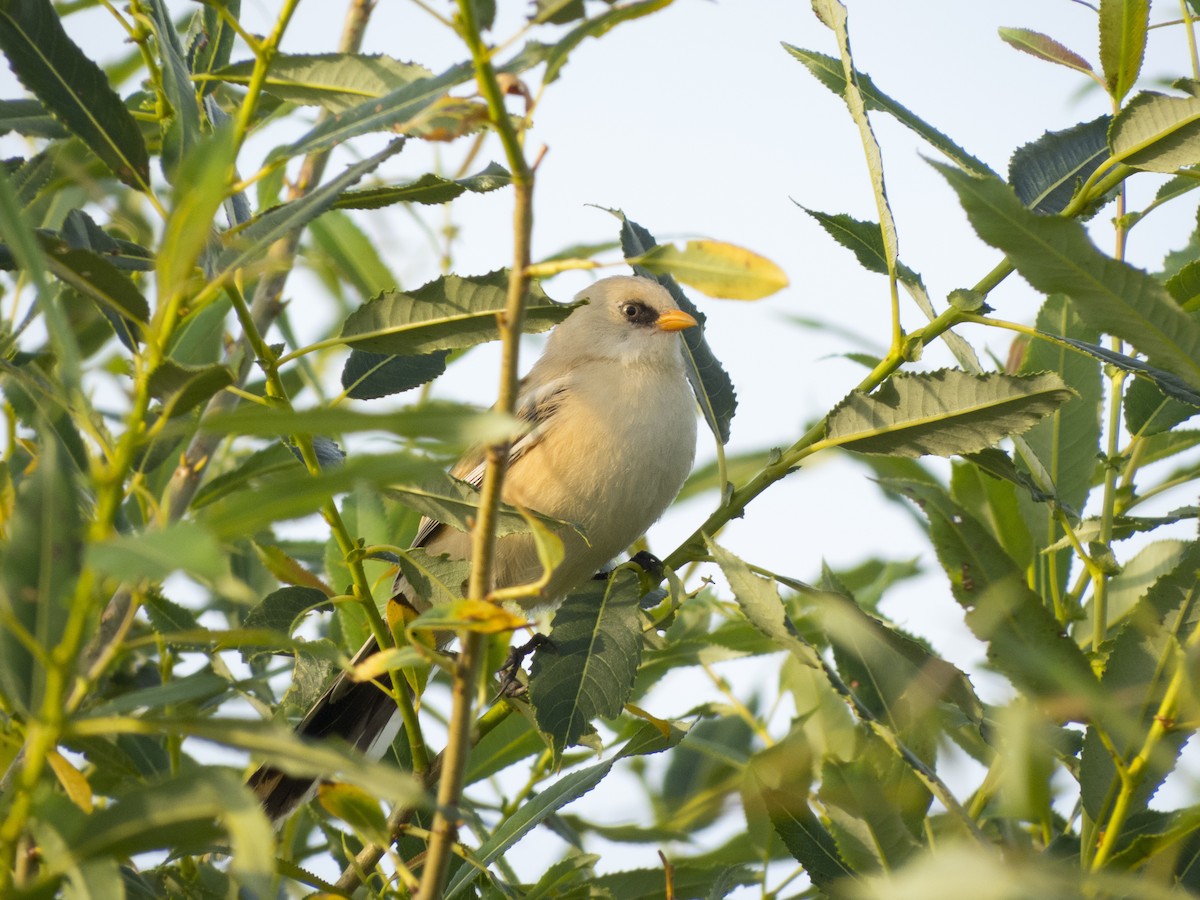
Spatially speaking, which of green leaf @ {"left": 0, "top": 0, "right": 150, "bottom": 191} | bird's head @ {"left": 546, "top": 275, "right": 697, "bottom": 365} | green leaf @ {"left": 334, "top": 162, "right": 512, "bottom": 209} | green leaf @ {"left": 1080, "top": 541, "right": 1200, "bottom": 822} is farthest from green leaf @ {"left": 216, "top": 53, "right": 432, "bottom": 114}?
bird's head @ {"left": 546, "top": 275, "right": 697, "bottom": 365}

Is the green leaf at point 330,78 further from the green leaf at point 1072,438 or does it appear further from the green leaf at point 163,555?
the green leaf at point 1072,438

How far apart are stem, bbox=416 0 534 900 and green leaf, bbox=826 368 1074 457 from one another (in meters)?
1.27

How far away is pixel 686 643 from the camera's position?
4441mm

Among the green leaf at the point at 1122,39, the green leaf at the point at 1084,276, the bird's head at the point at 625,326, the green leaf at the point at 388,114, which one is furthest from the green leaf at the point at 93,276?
the bird's head at the point at 625,326

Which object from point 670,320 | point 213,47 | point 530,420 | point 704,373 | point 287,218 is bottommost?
point 704,373

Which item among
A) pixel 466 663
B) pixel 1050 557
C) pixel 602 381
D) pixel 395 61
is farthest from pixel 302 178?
pixel 466 663

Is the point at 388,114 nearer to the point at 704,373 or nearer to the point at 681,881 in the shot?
the point at 704,373

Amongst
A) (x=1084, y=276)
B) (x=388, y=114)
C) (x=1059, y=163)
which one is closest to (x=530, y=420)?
(x=1059, y=163)

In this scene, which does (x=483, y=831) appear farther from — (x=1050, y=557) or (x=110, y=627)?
(x=1050, y=557)

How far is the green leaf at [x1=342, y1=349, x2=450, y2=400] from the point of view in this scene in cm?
316

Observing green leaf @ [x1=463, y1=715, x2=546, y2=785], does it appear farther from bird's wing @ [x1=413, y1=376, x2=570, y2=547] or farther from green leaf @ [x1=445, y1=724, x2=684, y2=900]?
bird's wing @ [x1=413, y1=376, x2=570, y2=547]

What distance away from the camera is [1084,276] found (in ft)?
7.63

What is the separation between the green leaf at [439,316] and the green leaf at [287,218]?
38 cm

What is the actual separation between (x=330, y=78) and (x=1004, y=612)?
197 cm
